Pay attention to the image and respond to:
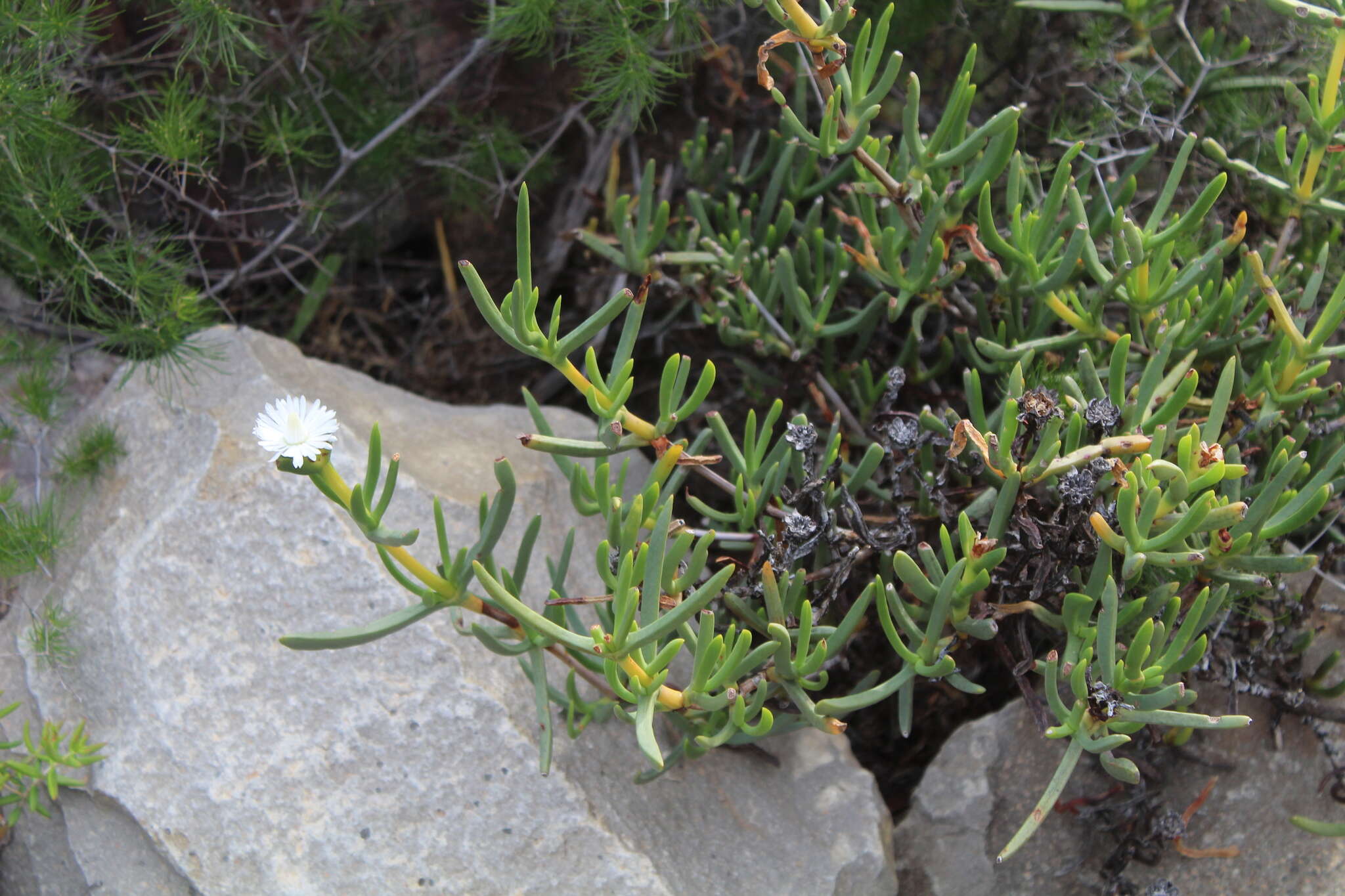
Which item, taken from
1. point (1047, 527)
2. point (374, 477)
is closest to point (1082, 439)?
point (1047, 527)

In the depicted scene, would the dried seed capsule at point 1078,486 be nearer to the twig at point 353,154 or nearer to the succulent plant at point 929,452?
the succulent plant at point 929,452

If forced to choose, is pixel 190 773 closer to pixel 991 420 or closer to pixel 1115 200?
pixel 991 420

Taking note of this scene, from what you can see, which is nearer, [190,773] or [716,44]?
[190,773]

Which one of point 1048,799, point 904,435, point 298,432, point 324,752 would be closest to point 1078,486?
point 904,435

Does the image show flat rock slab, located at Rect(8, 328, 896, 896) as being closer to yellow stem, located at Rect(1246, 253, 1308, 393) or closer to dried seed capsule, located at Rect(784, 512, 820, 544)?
dried seed capsule, located at Rect(784, 512, 820, 544)

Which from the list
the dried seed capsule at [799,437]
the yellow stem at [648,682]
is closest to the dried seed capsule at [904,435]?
the dried seed capsule at [799,437]

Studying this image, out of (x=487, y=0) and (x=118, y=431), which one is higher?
(x=487, y=0)

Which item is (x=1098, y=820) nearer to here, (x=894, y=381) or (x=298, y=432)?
(x=894, y=381)
